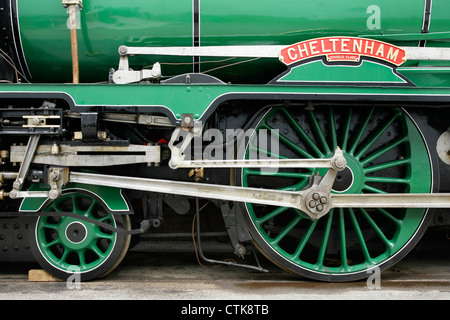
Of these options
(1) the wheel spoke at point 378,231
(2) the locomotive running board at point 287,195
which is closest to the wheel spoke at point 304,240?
(2) the locomotive running board at point 287,195

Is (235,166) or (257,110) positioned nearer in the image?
(235,166)

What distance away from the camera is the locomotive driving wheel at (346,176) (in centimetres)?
321

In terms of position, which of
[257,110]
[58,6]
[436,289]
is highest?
[58,6]

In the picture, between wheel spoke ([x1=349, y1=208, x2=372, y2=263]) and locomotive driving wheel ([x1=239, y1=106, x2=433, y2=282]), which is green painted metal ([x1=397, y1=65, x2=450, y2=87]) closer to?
locomotive driving wheel ([x1=239, y1=106, x2=433, y2=282])

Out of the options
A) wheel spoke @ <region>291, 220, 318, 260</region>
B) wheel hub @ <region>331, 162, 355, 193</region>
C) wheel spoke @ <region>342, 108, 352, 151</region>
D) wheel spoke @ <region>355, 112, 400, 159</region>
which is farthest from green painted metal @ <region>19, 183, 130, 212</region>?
wheel spoke @ <region>355, 112, 400, 159</region>

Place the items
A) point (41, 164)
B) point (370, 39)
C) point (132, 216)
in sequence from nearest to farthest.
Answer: point (370, 39) < point (41, 164) < point (132, 216)

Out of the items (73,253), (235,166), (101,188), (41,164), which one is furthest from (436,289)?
(41,164)

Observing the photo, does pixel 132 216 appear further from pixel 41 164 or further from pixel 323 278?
pixel 323 278

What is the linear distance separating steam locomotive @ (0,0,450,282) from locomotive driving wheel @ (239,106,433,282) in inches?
0.5

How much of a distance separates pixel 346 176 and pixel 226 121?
987 mm

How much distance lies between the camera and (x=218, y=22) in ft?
10.3

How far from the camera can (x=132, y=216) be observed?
11.2 ft

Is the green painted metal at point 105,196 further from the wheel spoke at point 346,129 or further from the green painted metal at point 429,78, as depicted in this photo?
the green painted metal at point 429,78

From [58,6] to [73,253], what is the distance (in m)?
1.88
